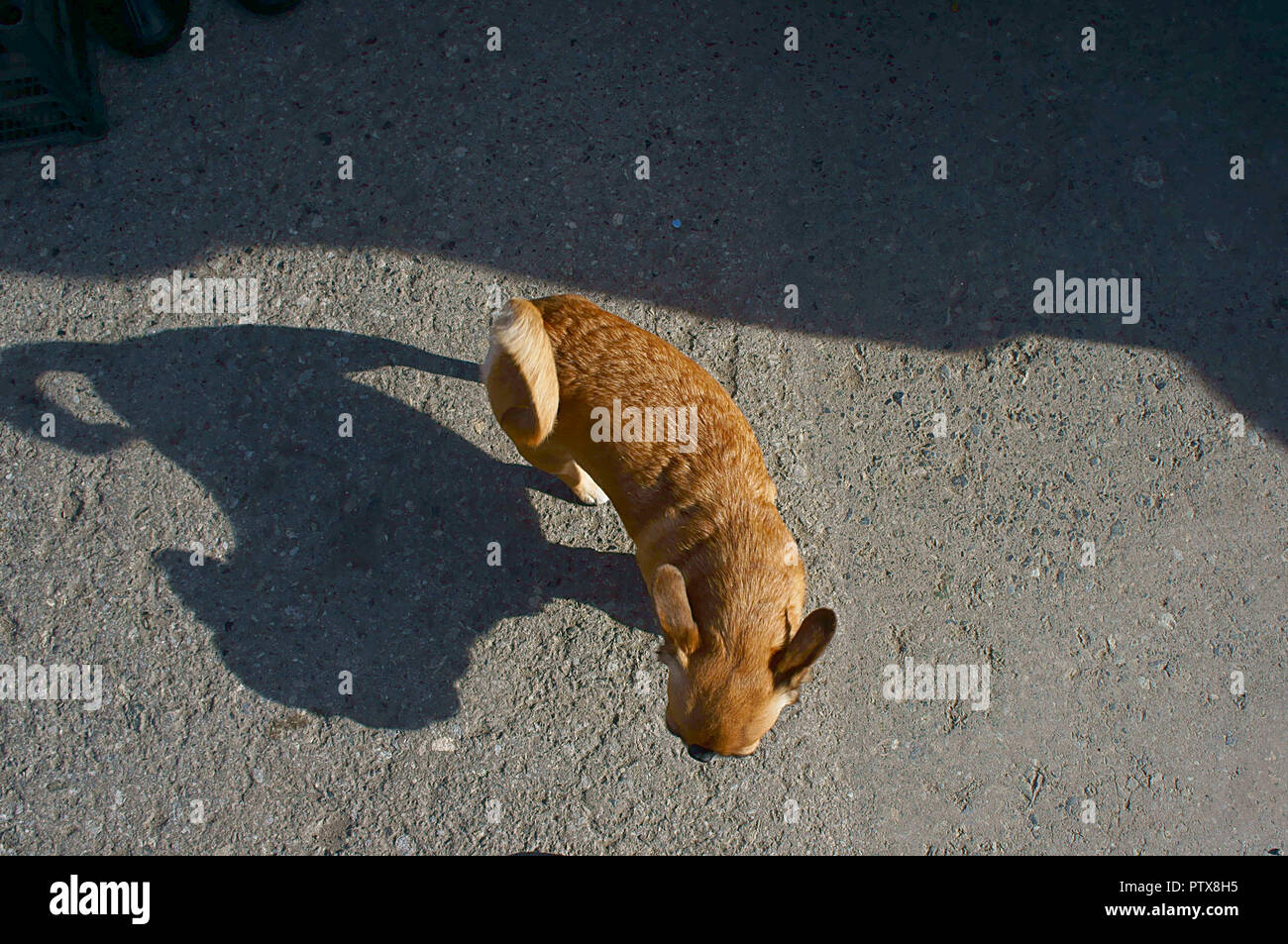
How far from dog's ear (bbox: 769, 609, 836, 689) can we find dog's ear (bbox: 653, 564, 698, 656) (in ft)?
1.17

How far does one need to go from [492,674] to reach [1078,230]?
166 inches

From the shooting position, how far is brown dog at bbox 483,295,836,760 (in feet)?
10.0

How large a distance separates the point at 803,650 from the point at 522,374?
4.86 feet

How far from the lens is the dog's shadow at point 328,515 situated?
3.94 meters

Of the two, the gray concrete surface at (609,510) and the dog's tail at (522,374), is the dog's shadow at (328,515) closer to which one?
the gray concrete surface at (609,510)

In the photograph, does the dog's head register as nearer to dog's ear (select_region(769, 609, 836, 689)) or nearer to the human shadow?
dog's ear (select_region(769, 609, 836, 689))

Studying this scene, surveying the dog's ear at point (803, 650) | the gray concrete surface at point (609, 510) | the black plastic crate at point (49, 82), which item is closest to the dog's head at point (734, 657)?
the dog's ear at point (803, 650)

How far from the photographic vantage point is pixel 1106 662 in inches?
170

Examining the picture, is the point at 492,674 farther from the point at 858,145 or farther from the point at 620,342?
the point at 858,145

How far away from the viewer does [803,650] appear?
300cm

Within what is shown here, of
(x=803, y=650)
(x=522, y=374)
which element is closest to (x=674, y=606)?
(x=803, y=650)

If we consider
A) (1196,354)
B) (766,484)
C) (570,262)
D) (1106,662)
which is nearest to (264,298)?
(570,262)

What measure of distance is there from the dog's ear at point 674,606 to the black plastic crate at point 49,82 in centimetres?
379

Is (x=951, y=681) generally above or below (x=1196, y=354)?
below
